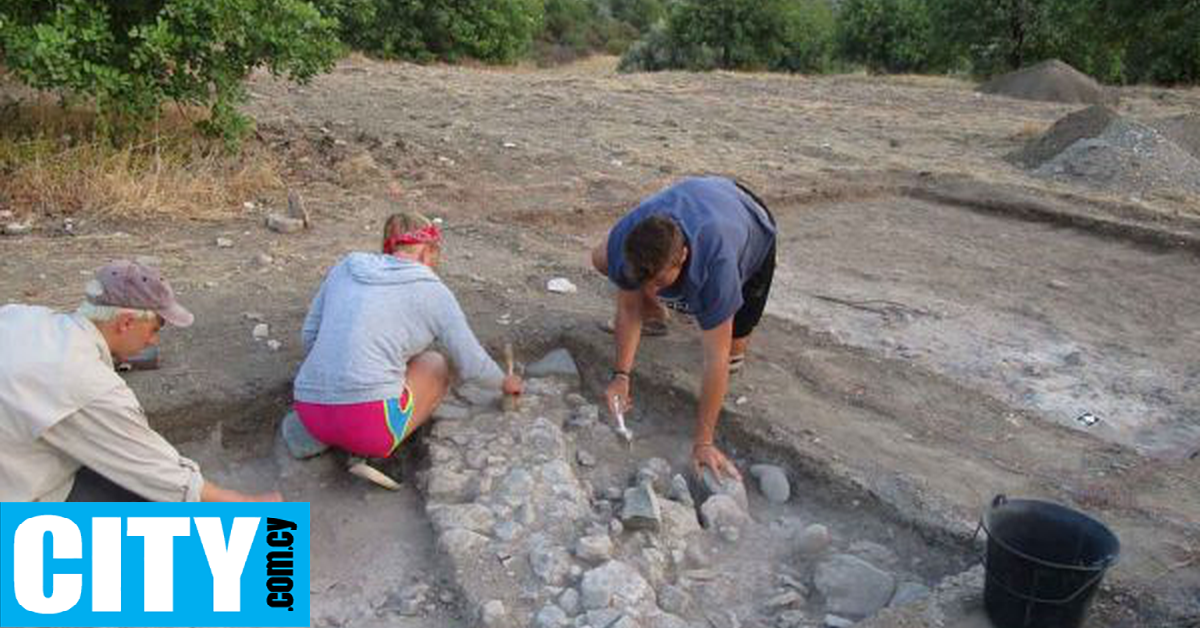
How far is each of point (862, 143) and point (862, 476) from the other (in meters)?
7.59

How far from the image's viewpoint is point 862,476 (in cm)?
396

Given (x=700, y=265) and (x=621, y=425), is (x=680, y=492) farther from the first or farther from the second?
(x=700, y=265)

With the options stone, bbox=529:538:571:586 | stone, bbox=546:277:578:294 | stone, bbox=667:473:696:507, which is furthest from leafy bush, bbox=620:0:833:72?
stone, bbox=529:538:571:586

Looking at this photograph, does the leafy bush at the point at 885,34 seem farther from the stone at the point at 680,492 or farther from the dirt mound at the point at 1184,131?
the stone at the point at 680,492

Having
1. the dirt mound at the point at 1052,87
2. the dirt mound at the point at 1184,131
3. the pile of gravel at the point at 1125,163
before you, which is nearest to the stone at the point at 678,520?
the pile of gravel at the point at 1125,163

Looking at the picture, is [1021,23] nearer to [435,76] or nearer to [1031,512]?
[435,76]

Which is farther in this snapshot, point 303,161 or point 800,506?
point 303,161

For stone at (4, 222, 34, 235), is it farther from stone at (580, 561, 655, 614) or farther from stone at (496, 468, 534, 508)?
stone at (580, 561, 655, 614)

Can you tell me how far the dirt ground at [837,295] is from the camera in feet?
13.4

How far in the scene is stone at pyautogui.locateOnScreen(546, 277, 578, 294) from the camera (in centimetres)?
562

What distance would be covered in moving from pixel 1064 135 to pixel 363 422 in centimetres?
859

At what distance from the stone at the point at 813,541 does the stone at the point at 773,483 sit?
305mm

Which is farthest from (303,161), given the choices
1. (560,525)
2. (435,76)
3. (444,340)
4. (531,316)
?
(435,76)

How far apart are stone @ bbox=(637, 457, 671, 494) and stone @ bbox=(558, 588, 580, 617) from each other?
788mm
